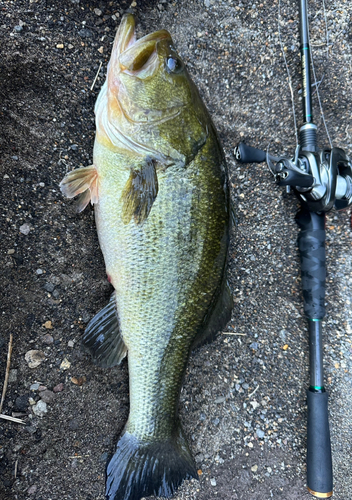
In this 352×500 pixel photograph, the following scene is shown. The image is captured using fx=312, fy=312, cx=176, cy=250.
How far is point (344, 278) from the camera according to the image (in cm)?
219

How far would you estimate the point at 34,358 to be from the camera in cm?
176

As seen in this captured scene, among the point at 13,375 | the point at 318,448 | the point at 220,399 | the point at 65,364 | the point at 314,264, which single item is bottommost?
the point at 318,448

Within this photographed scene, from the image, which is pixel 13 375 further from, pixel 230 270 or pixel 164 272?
pixel 230 270

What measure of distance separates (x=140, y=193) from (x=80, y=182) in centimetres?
38

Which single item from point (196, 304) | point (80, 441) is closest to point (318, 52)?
point (196, 304)

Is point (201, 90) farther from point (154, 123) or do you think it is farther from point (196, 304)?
point (196, 304)

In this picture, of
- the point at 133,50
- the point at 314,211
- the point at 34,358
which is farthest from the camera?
the point at 314,211

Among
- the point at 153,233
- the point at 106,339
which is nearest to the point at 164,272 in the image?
the point at 153,233

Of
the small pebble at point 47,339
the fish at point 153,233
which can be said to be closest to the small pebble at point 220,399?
the fish at point 153,233

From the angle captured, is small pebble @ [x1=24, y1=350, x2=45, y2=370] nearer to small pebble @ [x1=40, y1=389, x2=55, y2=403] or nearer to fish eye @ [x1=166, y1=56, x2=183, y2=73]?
small pebble @ [x1=40, y1=389, x2=55, y2=403]

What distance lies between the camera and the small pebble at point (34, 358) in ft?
5.75

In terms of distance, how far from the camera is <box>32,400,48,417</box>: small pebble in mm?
1734

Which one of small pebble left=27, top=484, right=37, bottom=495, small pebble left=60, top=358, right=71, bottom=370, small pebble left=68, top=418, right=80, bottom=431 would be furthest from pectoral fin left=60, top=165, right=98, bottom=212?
small pebble left=27, top=484, right=37, bottom=495

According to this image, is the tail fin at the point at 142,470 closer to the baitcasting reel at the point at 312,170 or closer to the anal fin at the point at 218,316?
the anal fin at the point at 218,316
